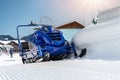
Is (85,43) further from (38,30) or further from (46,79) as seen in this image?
(46,79)

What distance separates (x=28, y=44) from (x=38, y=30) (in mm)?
1039

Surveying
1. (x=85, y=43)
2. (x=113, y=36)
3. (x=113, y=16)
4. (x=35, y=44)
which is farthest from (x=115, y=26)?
(x=113, y=16)

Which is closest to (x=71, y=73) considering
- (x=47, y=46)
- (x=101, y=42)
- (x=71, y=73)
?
(x=71, y=73)

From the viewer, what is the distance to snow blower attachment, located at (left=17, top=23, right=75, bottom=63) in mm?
12398

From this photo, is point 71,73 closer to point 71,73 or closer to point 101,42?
point 71,73

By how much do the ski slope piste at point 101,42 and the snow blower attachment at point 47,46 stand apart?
0.63m

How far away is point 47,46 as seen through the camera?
1245 centimetres

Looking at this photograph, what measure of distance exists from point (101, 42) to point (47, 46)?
2.40 m

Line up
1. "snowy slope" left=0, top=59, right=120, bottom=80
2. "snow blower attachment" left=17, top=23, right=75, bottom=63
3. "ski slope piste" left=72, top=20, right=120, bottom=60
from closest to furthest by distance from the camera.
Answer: "snowy slope" left=0, top=59, right=120, bottom=80
"ski slope piste" left=72, top=20, right=120, bottom=60
"snow blower attachment" left=17, top=23, right=75, bottom=63

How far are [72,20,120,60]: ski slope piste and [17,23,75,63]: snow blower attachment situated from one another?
0.63 m

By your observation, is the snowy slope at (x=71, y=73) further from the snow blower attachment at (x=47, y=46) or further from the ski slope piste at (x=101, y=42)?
the snow blower attachment at (x=47, y=46)

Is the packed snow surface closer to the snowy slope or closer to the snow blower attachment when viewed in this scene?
the snowy slope

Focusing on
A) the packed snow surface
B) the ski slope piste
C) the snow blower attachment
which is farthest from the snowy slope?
the snow blower attachment

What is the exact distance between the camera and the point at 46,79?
18.0 feet
